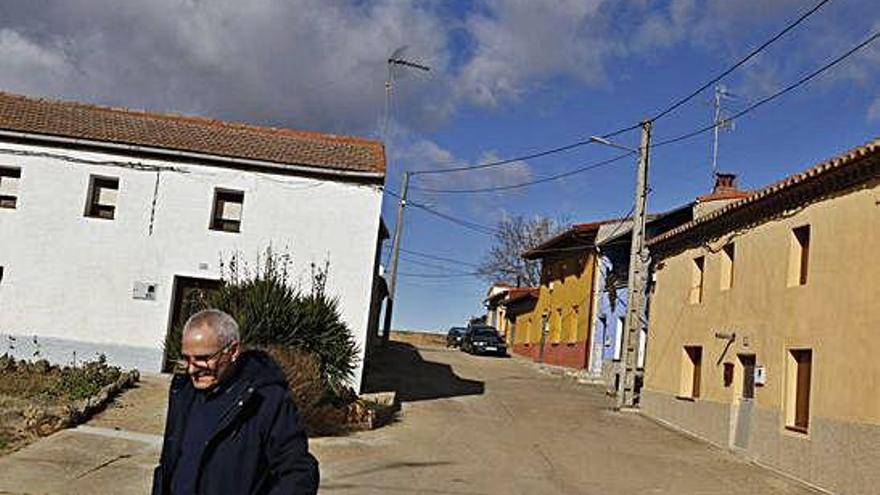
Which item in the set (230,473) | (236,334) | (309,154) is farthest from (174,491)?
(309,154)

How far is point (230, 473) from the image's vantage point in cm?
363

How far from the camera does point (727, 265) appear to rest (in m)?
18.7

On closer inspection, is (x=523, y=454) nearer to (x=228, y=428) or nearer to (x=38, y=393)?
(x=38, y=393)

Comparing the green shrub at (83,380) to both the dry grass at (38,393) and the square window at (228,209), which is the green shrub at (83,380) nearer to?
the dry grass at (38,393)

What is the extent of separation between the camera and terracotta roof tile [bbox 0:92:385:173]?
1939cm

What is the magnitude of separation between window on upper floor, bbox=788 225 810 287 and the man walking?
13.1 m

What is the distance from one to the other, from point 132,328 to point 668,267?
40.3 feet

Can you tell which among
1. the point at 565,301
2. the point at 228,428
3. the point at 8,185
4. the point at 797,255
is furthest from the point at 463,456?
the point at 565,301

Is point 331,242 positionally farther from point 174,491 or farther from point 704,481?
point 174,491

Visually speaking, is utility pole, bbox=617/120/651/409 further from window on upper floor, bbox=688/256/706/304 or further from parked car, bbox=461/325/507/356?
parked car, bbox=461/325/507/356

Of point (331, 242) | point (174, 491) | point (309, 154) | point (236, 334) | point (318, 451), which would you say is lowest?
point (318, 451)

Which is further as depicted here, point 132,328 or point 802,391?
point 132,328

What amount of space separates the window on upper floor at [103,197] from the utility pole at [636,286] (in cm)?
1237

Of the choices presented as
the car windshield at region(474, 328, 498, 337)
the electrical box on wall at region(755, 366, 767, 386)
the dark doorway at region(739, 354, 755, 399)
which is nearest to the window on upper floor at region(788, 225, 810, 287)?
the electrical box on wall at region(755, 366, 767, 386)
